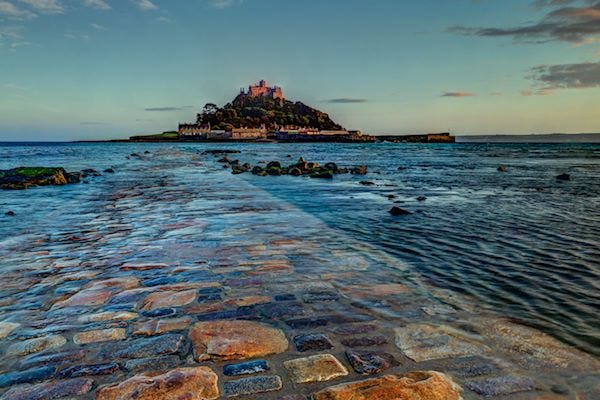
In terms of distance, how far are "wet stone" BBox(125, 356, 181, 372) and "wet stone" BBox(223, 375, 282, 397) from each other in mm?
613

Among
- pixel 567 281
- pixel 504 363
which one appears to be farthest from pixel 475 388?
pixel 567 281

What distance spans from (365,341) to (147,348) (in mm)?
2086

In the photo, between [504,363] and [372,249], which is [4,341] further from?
[372,249]

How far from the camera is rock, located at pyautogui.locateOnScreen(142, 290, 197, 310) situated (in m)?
5.15

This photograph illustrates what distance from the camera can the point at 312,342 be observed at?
13.4 feet

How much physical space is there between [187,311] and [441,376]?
113 inches

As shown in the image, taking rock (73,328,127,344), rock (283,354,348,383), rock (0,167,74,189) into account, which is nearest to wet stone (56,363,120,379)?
rock (73,328,127,344)

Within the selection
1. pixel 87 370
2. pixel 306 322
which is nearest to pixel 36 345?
pixel 87 370

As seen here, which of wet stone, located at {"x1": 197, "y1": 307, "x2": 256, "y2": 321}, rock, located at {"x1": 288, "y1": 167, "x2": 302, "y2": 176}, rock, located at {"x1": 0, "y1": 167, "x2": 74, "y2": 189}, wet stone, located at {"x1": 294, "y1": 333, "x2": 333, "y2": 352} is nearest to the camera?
wet stone, located at {"x1": 294, "y1": 333, "x2": 333, "y2": 352}

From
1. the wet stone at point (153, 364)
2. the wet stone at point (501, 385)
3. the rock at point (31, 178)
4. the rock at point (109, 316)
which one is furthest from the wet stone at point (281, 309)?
the rock at point (31, 178)

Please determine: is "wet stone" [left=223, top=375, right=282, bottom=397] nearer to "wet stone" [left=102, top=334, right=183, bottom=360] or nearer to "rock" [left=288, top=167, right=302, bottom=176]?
"wet stone" [left=102, top=334, right=183, bottom=360]

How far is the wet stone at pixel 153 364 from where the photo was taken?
3.60 metres

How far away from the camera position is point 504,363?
3.71 metres

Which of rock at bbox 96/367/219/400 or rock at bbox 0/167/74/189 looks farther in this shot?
rock at bbox 0/167/74/189
